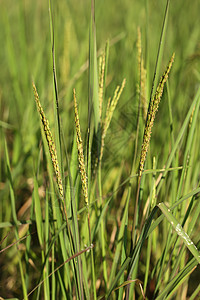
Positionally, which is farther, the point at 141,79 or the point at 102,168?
the point at 102,168

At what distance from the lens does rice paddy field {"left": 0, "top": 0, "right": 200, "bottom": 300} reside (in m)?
Answer: 0.66

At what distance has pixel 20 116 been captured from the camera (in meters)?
1.55

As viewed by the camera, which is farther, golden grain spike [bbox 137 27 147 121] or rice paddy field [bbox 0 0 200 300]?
golden grain spike [bbox 137 27 147 121]

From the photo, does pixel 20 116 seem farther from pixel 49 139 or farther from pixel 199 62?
pixel 49 139

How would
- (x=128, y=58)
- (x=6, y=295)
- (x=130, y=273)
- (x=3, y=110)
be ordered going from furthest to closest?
(x=3, y=110) < (x=128, y=58) < (x=6, y=295) < (x=130, y=273)

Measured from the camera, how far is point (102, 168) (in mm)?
930

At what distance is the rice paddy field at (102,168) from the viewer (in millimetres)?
659

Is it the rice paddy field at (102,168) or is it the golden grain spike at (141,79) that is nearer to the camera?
the rice paddy field at (102,168)

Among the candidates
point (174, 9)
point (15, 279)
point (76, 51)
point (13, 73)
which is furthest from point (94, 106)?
point (174, 9)

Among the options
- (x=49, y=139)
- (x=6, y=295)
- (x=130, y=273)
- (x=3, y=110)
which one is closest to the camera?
(x=49, y=139)

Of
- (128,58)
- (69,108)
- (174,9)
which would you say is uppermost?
(174,9)

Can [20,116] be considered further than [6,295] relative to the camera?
Yes

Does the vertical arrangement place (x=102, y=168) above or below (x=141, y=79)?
below

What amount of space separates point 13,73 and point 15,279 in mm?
906
